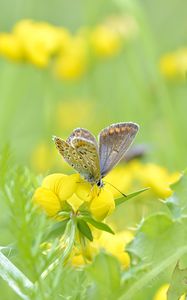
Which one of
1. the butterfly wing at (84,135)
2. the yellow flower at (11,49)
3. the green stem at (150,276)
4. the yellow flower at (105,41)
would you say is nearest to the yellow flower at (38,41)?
the yellow flower at (11,49)

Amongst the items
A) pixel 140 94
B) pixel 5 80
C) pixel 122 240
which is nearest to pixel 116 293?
pixel 122 240

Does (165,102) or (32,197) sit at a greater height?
(32,197)

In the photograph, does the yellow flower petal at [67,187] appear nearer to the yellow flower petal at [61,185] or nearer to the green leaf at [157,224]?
the yellow flower petal at [61,185]

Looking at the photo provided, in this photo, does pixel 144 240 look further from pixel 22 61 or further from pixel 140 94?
pixel 140 94

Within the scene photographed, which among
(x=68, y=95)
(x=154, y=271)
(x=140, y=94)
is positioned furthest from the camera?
(x=68, y=95)

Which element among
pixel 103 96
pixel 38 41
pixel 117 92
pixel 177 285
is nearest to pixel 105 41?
pixel 117 92

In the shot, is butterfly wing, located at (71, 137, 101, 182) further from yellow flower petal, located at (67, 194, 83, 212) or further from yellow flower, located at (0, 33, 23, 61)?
yellow flower, located at (0, 33, 23, 61)

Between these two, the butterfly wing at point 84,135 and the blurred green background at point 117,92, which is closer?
the butterfly wing at point 84,135
